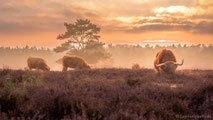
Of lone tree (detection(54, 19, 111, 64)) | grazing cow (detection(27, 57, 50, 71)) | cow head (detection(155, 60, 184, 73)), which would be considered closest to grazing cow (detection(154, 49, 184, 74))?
cow head (detection(155, 60, 184, 73))

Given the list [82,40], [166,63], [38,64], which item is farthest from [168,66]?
[82,40]

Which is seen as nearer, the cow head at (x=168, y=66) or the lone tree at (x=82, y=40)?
the cow head at (x=168, y=66)

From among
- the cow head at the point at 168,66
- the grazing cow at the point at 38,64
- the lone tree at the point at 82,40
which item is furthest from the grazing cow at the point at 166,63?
the lone tree at the point at 82,40

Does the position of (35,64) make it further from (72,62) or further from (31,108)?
(31,108)

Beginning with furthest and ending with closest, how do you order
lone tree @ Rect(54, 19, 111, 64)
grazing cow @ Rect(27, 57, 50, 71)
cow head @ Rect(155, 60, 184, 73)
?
lone tree @ Rect(54, 19, 111, 64) → grazing cow @ Rect(27, 57, 50, 71) → cow head @ Rect(155, 60, 184, 73)

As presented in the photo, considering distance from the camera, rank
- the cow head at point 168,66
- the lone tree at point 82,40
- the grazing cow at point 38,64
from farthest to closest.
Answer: the lone tree at point 82,40, the grazing cow at point 38,64, the cow head at point 168,66

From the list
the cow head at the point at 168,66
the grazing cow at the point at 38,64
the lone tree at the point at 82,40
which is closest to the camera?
the cow head at the point at 168,66

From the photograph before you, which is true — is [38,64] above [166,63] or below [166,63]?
below

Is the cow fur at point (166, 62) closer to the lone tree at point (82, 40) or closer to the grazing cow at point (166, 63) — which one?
the grazing cow at point (166, 63)

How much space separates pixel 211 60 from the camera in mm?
90062

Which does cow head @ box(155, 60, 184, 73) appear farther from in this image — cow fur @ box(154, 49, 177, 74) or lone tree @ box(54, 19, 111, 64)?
lone tree @ box(54, 19, 111, 64)

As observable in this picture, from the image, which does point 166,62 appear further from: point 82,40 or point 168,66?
point 82,40

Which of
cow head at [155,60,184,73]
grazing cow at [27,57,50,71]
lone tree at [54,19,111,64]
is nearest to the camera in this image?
cow head at [155,60,184,73]

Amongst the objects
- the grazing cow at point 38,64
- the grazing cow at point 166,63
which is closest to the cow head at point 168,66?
the grazing cow at point 166,63
